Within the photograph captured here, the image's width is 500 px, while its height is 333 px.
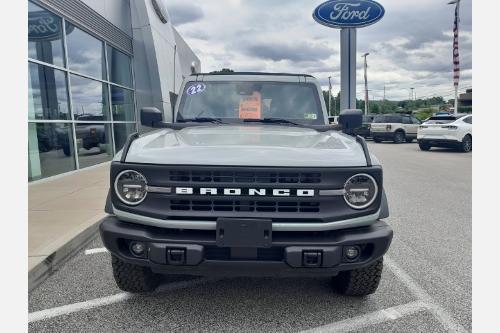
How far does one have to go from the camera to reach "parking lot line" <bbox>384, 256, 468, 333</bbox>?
2773 millimetres

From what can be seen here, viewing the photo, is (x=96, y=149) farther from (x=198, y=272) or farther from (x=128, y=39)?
(x=198, y=272)

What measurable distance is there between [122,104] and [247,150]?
1227 cm

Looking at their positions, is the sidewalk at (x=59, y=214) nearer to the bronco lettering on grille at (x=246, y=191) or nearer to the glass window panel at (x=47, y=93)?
the glass window panel at (x=47, y=93)

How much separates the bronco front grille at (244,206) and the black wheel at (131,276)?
75 centimetres

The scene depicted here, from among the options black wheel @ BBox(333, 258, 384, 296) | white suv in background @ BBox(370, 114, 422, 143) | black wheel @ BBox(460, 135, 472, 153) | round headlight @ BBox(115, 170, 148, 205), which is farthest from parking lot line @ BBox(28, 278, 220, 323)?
white suv in background @ BBox(370, 114, 422, 143)

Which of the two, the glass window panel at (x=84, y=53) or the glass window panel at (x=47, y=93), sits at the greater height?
the glass window panel at (x=84, y=53)

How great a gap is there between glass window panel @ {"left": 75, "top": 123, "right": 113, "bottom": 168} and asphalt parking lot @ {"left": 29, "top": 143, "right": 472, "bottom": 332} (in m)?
6.57

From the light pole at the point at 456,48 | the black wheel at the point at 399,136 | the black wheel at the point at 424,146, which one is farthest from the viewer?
the light pole at the point at 456,48

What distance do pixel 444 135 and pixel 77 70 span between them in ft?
46.7

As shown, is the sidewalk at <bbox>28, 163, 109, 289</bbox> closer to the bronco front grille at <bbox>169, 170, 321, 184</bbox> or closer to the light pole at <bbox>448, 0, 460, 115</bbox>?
the bronco front grille at <bbox>169, 170, 321, 184</bbox>

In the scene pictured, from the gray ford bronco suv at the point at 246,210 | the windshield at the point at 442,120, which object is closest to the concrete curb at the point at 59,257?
the gray ford bronco suv at the point at 246,210

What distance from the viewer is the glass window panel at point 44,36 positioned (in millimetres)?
8266

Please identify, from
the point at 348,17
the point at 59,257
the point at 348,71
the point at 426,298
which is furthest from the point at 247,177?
the point at 348,17

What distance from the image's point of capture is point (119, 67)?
45.5 feet
